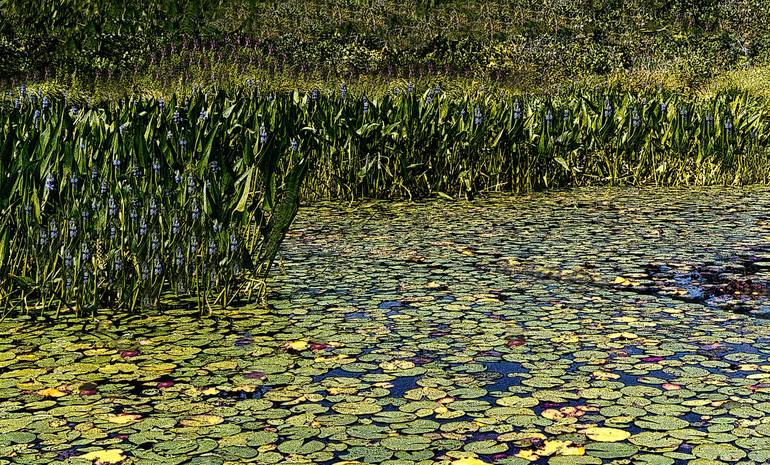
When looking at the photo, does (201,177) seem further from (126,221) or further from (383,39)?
(383,39)

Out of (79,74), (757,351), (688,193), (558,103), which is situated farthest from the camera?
(79,74)

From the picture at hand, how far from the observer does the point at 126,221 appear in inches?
197

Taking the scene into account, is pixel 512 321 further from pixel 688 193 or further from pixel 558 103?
pixel 558 103

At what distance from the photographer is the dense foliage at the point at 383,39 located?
15945 mm

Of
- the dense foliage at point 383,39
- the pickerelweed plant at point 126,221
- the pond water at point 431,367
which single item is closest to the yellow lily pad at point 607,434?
the pond water at point 431,367

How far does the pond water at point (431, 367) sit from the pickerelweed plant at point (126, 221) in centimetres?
22

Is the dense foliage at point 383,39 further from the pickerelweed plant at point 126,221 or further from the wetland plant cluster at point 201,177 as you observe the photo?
the pickerelweed plant at point 126,221

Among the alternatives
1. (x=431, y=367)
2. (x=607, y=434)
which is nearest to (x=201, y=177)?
(x=431, y=367)

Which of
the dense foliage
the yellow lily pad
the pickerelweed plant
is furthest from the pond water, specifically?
the dense foliage

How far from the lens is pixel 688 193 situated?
897cm

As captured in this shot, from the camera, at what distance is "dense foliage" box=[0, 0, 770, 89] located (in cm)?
1595

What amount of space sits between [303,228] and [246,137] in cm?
169

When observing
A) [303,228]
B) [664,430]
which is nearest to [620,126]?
[303,228]

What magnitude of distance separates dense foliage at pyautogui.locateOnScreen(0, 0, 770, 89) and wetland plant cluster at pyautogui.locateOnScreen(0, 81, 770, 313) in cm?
614
